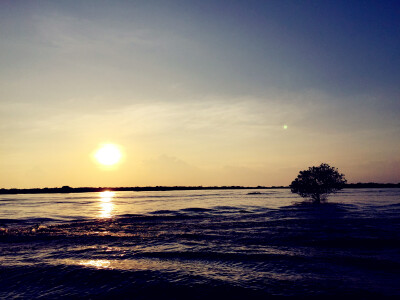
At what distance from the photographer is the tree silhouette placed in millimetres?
62469

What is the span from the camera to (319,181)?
2501 inches

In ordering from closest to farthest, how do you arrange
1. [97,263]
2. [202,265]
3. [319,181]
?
[202,265], [97,263], [319,181]

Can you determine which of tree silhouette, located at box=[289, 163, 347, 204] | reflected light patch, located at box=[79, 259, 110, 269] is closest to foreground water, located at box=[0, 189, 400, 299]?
reflected light patch, located at box=[79, 259, 110, 269]

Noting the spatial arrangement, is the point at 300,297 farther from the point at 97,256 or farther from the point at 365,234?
the point at 365,234

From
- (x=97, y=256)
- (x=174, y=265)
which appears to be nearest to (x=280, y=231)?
(x=174, y=265)

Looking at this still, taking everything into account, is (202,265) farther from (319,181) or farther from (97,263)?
(319,181)

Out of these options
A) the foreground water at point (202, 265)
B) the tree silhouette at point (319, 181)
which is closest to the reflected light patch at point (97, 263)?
the foreground water at point (202, 265)

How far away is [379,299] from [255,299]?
408 centimetres

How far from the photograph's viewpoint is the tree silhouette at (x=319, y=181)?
62469mm

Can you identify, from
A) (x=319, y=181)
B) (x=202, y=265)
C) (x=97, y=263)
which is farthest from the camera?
(x=319, y=181)

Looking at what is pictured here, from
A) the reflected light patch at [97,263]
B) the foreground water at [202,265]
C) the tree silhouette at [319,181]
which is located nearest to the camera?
the foreground water at [202,265]

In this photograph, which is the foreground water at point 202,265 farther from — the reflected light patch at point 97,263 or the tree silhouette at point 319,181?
the tree silhouette at point 319,181

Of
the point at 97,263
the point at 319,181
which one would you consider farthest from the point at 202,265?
the point at 319,181

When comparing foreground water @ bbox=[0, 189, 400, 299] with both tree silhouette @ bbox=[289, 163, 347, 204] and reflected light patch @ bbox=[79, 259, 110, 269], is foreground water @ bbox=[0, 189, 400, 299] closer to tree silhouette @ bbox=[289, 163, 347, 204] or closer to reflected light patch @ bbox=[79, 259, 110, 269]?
reflected light patch @ bbox=[79, 259, 110, 269]
